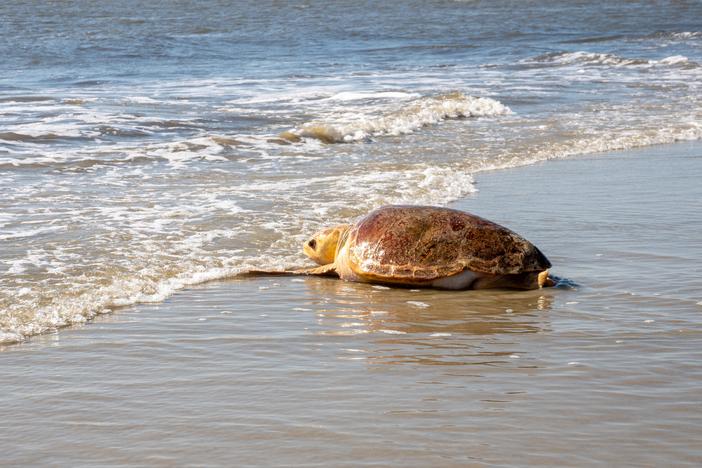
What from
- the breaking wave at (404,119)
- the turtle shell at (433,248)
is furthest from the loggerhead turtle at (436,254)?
the breaking wave at (404,119)

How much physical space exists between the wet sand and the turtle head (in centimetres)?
28

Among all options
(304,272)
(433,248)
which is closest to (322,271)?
(304,272)

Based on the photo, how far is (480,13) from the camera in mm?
43562

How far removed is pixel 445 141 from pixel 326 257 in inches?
243

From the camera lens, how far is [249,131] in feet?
43.4

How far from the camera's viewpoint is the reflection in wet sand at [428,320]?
4535 millimetres

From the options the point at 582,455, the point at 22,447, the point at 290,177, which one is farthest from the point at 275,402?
the point at 290,177

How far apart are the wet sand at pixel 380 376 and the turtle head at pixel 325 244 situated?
276mm

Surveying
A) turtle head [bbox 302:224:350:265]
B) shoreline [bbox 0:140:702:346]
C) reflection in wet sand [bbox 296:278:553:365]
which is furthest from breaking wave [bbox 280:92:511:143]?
reflection in wet sand [bbox 296:278:553:365]

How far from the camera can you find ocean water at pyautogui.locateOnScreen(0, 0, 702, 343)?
6.61 m

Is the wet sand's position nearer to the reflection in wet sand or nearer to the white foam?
the reflection in wet sand

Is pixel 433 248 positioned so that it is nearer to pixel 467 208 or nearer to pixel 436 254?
pixel 436 254

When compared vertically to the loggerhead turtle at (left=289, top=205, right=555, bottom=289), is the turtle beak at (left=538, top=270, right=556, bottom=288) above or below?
below

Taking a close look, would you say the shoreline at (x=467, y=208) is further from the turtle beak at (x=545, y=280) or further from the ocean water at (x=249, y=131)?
the turtle beak at (x=545, y=280)
